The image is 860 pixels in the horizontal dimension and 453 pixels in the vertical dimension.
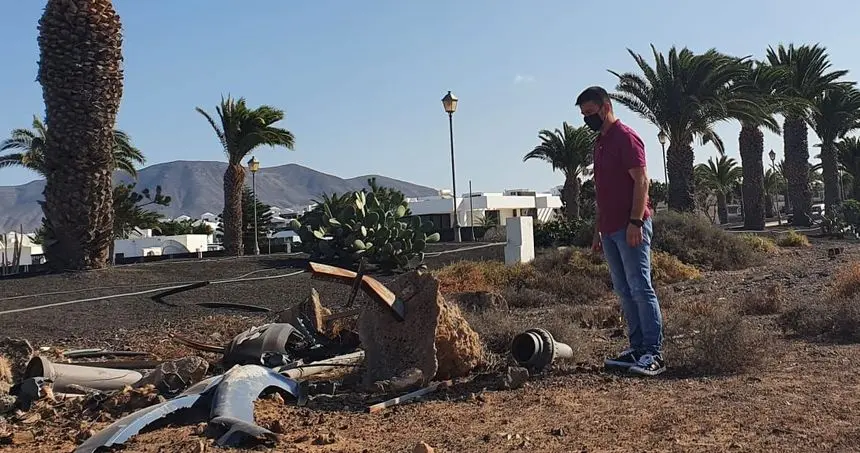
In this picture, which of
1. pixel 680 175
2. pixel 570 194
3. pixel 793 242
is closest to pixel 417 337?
pixel 793 242

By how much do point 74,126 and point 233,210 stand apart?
46.9 feet

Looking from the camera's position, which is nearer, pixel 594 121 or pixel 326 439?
pixel 326 439

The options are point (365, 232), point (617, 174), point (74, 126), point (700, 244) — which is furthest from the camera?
point (700, 244)

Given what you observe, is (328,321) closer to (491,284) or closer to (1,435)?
(1,435)

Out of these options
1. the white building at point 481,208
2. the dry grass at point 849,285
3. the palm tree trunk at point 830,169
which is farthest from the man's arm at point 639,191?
the white building at point 481,208

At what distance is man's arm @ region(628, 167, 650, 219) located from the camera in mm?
4992

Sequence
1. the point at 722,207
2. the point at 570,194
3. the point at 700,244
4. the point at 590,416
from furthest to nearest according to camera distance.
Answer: the point at 722,207 < the point at 570,194 < the point at 700,244 < the point at 590,416

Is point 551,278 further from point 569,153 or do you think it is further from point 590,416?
point 569,153

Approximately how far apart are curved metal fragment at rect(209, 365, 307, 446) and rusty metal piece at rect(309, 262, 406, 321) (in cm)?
64

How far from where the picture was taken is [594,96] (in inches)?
209

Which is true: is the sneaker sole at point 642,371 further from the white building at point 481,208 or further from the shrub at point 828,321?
the white building at point 481,208

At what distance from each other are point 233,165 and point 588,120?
24.8 metres

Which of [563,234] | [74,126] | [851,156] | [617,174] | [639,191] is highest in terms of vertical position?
[851,156]

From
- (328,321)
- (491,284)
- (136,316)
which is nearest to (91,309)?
(136,316)
